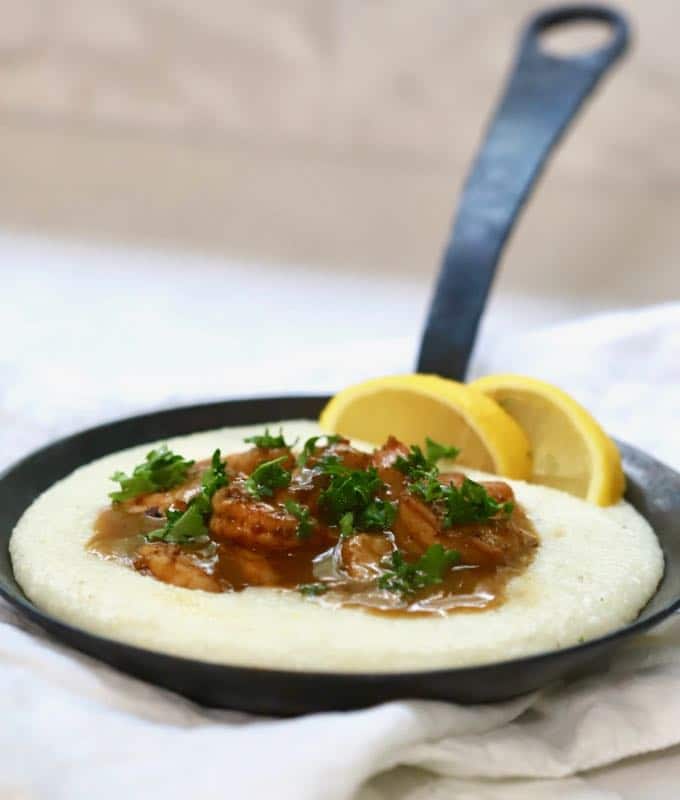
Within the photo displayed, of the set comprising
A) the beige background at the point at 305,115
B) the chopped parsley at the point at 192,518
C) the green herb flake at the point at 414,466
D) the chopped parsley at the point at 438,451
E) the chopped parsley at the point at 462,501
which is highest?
the chopped parsley at the point at 462,501

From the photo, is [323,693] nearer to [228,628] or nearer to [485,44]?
[228,628]

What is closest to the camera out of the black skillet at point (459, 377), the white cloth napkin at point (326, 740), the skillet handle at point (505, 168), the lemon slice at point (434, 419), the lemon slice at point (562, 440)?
the white cloth napkin at point (326, 740)

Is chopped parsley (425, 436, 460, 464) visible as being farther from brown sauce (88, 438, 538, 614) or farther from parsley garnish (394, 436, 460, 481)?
brown sauce (88, 438, 538, 614)

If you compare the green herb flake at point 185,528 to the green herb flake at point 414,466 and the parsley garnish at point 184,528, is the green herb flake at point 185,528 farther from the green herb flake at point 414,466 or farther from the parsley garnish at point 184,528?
the green herb flake at point 414,466

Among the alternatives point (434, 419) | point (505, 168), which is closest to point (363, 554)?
point (434, 419)

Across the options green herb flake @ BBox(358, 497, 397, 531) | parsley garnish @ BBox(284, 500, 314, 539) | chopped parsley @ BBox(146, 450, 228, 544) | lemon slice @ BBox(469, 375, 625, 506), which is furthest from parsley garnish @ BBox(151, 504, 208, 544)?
lemon slice @ BBox(469, 375, 625, 506)

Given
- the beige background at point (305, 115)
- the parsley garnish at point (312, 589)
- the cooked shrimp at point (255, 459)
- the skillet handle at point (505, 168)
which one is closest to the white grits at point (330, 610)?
the parsley garnish at point (312, 589)

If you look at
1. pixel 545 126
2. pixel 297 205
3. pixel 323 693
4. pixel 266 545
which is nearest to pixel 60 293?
pixel 297 205
